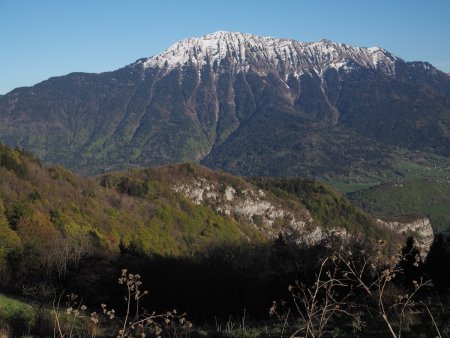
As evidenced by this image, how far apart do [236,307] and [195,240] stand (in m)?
89.4

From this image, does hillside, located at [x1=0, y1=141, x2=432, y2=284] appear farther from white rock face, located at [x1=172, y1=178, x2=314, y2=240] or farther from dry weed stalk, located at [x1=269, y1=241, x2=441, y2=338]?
dry weed stalk, located at [x1=269, y1=241, x2=441, y2=338]

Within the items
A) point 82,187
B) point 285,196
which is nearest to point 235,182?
point 285,196

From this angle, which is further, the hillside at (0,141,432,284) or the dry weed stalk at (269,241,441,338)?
the hillside at (0,141,432,284)

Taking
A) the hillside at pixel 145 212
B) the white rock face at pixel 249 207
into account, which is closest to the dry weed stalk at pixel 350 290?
the hillside at pixel 145 212

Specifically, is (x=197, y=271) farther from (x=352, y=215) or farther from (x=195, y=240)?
(x=352, y=215)

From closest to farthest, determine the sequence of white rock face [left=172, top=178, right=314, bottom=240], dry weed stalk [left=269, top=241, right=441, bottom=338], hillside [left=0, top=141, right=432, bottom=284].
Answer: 1. dry weed stalk [left=269, top=241, right=441, bottom=338]
2. hillside [left=0, top=141, right=432, bottom=284]
3. white rock face [left=172, top=178, right=314, bottom=240]

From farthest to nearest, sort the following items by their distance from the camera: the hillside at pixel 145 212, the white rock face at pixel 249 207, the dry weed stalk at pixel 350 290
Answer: the white rock face at pixel 249 207, the hillside at pixel 145 212, the dry weed stalk at pixel 350 290

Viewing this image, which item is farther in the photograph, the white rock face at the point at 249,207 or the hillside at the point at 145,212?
the white rock face at the point at 249,207

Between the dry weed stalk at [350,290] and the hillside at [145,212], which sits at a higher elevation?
the dry weed stalk at [350,290]

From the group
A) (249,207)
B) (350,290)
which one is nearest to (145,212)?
(249,207)

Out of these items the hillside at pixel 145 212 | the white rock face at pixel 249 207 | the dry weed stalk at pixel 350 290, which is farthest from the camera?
the white rock face at pixel 249 207

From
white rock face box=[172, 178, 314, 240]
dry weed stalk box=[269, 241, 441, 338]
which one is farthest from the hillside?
dry weed stalk box=[269, 241, 441, 338]

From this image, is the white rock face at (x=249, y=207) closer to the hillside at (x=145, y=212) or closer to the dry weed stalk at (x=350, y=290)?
the hillside at (x=145, y=212)

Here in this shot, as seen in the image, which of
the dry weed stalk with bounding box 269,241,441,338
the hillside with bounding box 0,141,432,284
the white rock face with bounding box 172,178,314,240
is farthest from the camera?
the white rock face with bounding box 172,178,314,240
